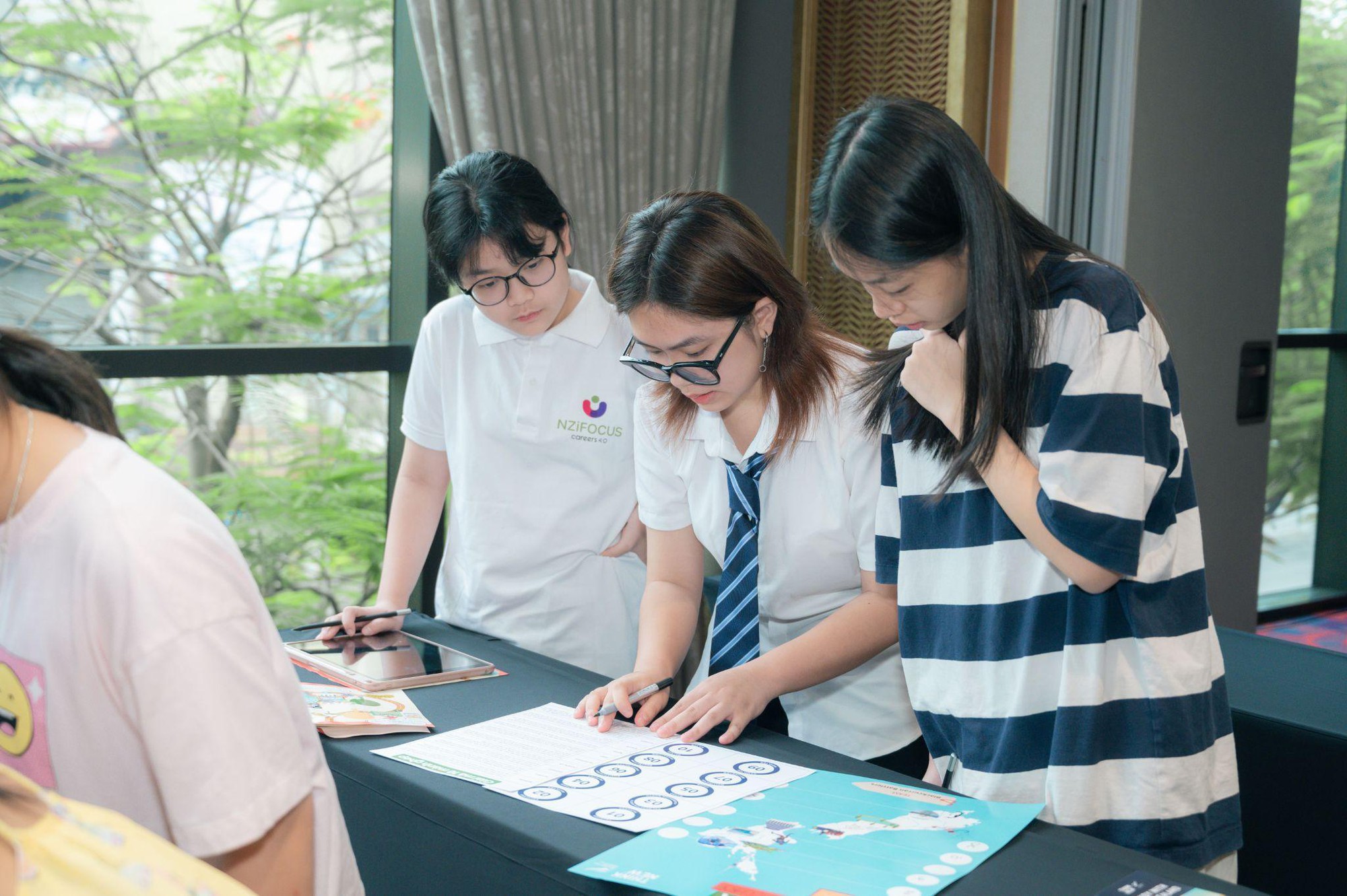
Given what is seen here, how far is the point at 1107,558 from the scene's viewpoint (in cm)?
121

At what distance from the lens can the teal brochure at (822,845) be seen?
3.48 feet

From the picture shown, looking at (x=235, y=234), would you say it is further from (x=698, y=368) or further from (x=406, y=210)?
(x=698, y=368)

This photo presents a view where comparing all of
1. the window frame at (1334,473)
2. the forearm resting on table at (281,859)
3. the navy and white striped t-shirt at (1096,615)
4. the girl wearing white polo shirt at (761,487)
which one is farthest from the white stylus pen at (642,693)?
the window frame at (1334,473)

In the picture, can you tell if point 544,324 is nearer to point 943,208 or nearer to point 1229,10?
point 943,208

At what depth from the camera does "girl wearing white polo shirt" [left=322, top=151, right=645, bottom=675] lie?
6.55 feet

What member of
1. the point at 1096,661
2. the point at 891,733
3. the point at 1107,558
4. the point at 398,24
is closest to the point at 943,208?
the point at 1107,558

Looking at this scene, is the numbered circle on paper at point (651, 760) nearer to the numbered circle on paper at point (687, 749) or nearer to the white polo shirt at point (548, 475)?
the numbered circle on paper at point (687, 749)

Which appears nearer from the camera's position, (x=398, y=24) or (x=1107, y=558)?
(x=1107, y=558)

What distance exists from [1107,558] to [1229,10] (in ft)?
8.76

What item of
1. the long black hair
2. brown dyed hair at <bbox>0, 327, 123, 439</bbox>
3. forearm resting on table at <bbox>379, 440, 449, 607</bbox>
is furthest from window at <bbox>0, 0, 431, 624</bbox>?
brown dyed hair at <bbox>0, 327, 123, 439</bbox>

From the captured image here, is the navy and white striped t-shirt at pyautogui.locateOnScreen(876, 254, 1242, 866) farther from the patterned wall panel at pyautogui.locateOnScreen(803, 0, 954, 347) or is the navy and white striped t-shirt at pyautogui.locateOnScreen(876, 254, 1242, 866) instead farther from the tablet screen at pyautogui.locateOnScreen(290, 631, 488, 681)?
the patterned wall panel at pyautogui.locateOnScreen(803, 0, 954, 347)

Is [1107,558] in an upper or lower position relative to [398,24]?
lower

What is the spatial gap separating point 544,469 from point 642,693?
0.58m

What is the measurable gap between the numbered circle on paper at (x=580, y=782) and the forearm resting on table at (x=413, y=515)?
83cm
